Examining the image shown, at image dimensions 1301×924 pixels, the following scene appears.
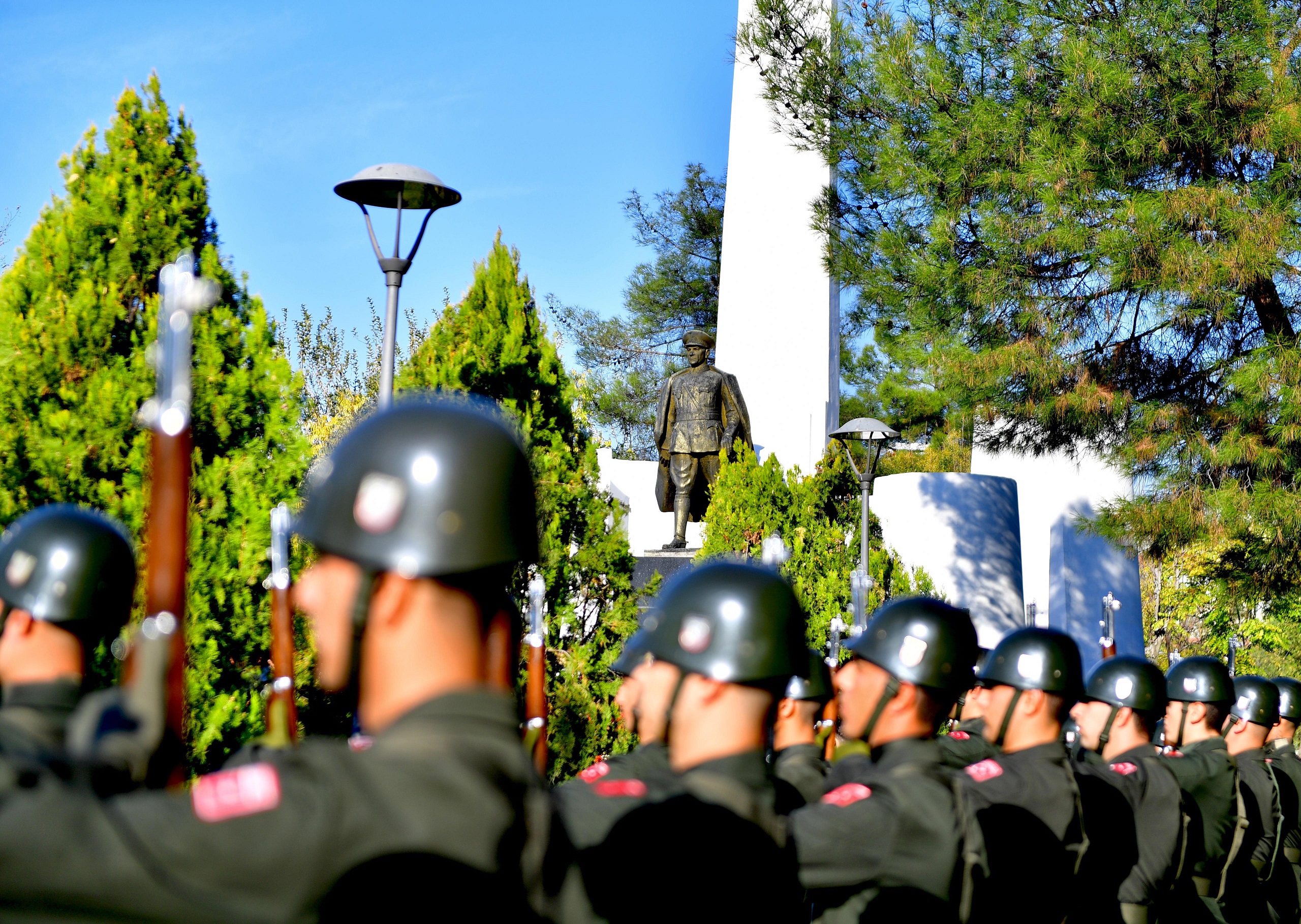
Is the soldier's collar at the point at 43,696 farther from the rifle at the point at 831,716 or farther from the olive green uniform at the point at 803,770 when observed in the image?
the rifle at the point at 831,716

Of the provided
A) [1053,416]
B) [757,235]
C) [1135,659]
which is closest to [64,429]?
[1135,659]

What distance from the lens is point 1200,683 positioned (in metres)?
5.42

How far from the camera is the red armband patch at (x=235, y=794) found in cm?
110

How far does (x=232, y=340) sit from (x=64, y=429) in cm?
70

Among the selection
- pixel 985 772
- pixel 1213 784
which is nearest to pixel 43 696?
pixel 985 772

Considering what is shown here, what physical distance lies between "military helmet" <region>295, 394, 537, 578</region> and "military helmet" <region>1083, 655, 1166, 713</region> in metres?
3.77

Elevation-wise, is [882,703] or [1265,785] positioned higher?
[882,703]

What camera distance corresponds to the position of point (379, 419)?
1.40 m

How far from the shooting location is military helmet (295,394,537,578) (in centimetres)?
134

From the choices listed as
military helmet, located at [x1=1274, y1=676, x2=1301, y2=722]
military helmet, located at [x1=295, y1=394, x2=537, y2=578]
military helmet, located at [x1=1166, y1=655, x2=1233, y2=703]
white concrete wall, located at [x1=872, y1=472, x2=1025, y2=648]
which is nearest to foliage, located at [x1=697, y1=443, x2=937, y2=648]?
white concrete wall, located at [x1=872, y1=472, x2=1025, y2=648]

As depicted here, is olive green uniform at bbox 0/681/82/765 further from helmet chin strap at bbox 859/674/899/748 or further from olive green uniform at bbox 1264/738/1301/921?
olive green uniform at bbox 1264/738/1301/921

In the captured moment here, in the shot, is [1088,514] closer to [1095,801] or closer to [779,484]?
[779,484]

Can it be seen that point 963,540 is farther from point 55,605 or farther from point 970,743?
point 55,605

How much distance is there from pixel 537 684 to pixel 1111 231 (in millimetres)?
5581
